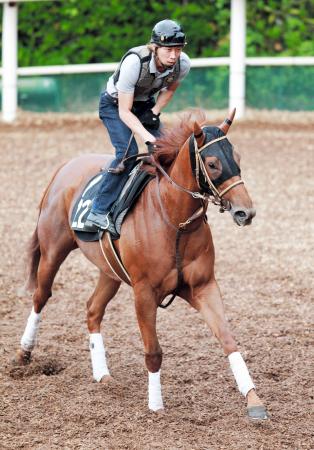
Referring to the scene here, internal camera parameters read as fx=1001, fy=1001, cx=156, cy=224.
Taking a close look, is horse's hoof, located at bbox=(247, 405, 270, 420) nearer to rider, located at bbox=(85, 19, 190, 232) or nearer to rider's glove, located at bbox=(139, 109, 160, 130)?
rider, located at bbox=(85, 19, 190, 232)

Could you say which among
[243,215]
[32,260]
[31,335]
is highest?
[243,215]

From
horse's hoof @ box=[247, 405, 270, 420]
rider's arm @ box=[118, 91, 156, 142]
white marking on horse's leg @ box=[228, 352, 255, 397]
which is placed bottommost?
horse's hoof @ box=[247, 405, 270, 420]

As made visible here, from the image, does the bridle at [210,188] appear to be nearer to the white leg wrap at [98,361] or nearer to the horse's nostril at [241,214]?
the horse's nostril at [241,214]

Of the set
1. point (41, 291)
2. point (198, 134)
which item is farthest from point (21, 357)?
point (198, 134)

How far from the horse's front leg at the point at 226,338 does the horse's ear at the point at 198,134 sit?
875 millimetres

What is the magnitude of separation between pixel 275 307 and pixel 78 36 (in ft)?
33.1

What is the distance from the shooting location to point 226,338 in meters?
5.70

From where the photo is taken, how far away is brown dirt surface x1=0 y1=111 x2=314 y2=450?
5.55 metres

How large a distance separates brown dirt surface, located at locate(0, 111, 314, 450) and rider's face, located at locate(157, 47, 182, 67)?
2.07m

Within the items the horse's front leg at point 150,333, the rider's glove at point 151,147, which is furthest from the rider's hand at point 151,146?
the horse's front leg at point 150,333

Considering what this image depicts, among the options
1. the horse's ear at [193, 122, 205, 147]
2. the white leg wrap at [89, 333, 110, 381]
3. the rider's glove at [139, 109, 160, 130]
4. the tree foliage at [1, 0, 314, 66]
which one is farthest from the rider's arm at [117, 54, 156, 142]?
the tree foliage at [1, 0, 314, 66]

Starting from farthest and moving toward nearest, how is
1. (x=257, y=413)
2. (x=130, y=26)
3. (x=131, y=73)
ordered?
1. (x=130, y=26)
2. (x=131, y=73)
3. (x=257, y=413)

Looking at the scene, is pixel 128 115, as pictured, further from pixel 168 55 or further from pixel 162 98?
pixel 162 98

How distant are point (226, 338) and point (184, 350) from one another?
1628 mm
